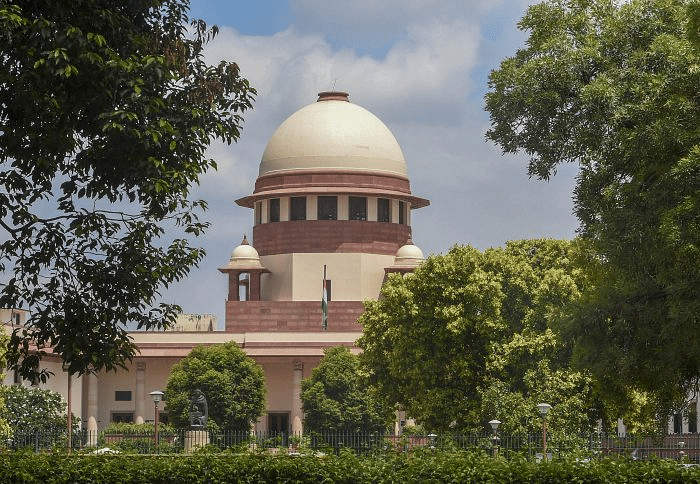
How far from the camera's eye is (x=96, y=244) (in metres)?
22.9

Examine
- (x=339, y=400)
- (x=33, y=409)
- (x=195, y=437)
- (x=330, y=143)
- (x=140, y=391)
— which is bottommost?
(x=195, y=437)

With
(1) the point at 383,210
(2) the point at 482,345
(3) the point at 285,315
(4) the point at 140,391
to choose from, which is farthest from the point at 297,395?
(2) the point at 482,345

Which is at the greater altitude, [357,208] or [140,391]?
[357,208]

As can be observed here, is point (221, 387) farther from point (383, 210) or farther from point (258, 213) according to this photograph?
point (383, 210)

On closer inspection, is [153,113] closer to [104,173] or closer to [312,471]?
[104,173]

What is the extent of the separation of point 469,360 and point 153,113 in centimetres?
3174

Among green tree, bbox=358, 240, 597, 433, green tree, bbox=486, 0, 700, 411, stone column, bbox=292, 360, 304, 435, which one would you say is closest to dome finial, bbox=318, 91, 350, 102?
stone column, bbox=292, 360, 304, 435

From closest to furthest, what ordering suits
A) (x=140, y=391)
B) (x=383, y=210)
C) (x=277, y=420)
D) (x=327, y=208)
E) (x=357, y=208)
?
(x=140, y=391) → (x=277, y=420) → (x=327, y=208) → (x=357, y=208) → (x=383, y=210)

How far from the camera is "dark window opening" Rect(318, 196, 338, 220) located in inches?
3469

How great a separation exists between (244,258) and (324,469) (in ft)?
218

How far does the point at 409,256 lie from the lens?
85875mm

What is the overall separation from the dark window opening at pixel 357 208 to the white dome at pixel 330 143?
1891 millimetres

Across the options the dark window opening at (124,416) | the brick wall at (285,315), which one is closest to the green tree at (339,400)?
the brick wall at (285,315)

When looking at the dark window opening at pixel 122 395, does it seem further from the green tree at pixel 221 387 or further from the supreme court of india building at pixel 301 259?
the green tree at pixel 221 387
